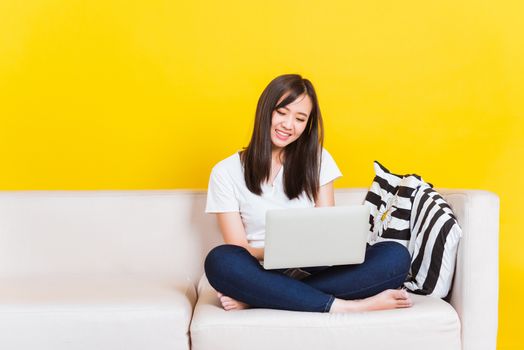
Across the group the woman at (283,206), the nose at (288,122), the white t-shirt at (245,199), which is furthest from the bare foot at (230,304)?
the nose at (288,122)

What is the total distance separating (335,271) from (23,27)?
6.32ft

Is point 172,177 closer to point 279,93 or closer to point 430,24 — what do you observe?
point 279,93

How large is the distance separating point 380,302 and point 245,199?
2.03 ft

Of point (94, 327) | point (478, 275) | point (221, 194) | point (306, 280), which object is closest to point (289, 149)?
point (221, 194)

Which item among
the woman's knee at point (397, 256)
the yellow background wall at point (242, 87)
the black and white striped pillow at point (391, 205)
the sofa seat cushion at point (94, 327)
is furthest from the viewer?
the yellow background wall at point (242, 87)

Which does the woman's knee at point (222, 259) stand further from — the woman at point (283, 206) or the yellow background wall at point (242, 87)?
the yellow background wall at point (242, 87)

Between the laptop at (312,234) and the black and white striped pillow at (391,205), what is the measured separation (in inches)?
16.9

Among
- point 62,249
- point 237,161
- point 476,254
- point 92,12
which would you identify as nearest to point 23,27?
point 92,12

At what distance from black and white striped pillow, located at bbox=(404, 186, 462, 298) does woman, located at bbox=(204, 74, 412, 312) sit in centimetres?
8

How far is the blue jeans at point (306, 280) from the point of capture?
6.44 feet

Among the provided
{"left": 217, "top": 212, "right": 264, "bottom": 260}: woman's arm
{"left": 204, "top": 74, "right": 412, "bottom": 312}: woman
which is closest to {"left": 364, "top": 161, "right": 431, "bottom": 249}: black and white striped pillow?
{"left": 204, "top": 74, "right": 412, "bottom": 312}: woman

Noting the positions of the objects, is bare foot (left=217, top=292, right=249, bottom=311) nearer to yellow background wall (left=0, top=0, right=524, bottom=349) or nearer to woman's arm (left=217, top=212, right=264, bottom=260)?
woman's arm (left=217, top=212, right=264, bottom=260)

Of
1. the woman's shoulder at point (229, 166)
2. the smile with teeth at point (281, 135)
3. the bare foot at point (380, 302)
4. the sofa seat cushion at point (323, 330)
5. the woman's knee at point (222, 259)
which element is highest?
the smile with teeth at point (281, 135)

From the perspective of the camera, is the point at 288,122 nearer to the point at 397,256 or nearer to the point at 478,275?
the point at 397,256
